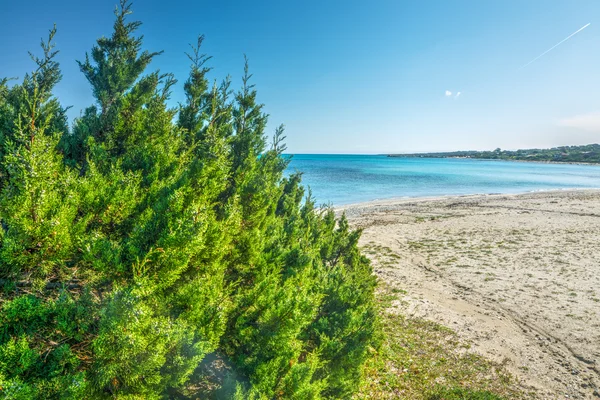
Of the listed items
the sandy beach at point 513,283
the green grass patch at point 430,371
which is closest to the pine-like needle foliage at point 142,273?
the green grass patch at point 430,371

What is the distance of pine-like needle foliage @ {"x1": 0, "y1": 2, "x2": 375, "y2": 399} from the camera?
2.76m

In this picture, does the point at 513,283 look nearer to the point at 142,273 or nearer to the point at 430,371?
the point at 430,371

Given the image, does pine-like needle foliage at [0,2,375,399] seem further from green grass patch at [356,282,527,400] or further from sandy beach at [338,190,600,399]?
sandy beach at [338,190,600,399]

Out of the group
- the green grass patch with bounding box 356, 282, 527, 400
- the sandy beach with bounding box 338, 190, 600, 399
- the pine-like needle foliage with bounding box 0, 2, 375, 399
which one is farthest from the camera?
the sandy beach with bounding box 338, 190, 600, 399

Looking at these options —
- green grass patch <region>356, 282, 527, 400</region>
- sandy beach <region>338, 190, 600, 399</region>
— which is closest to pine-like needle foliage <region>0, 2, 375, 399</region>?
green grass patch <region>356, 282, 527, 400</region>

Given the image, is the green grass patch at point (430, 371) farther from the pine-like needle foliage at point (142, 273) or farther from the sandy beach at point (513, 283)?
the pine-like needle foliage at point (142, 273)

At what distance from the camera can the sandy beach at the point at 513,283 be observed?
26.8 ft

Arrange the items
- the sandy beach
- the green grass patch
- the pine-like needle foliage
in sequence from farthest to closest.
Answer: the sandy beach, the green grass patch, the pine-like needle foliage

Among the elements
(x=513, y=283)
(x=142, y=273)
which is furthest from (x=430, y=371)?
(x=513, y=283)

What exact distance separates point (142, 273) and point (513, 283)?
50.3 feet

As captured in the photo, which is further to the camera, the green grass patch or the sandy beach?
the sandy beach

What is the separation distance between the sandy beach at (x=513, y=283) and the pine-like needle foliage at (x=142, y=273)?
16.3ft

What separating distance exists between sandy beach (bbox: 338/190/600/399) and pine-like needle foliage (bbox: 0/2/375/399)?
496 centimetres

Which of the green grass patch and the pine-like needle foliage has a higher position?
the pine-like needle foliage
